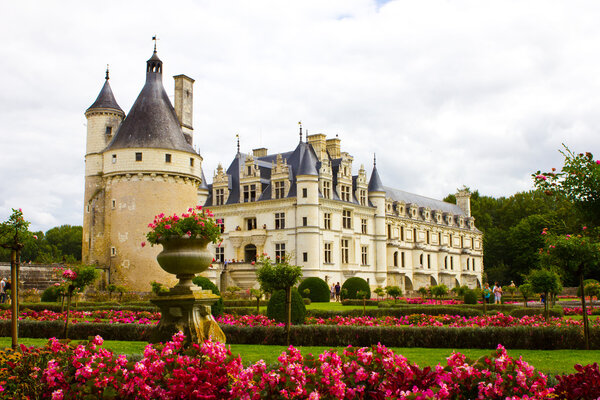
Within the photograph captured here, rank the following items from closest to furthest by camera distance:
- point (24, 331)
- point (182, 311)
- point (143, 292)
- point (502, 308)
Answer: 1. point (182, 311)
2. point (24, 331)
3. point (502, 308)
4. point (143, 292)

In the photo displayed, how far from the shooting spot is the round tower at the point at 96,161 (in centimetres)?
3881

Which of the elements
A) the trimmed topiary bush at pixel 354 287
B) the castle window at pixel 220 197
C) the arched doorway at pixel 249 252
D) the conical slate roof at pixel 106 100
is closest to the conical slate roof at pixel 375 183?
the arched doorway at pixel 249 252

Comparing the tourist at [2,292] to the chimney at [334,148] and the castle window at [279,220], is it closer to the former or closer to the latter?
the castle window at [279,220]

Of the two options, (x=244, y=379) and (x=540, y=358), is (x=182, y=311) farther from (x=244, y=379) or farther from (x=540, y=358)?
(x=540, y=358)

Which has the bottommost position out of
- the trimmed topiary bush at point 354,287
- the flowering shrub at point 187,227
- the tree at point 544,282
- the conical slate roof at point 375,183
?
the trimmed topiary bush at point 354,287

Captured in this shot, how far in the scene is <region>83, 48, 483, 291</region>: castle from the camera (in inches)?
1451

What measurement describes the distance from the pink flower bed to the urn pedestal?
3.57 m

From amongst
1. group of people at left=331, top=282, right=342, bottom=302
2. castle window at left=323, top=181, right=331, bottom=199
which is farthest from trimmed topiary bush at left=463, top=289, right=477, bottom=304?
castle window at left=323, top=181, right=331, bottom=199

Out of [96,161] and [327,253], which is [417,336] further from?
[327,253]

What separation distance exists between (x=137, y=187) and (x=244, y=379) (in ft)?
107

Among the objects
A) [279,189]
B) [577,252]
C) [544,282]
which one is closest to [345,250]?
[279,189]

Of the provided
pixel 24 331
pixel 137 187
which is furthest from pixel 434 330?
pixel 137 187

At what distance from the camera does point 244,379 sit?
5707 mm

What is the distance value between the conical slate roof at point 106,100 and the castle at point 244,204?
0.08 m
